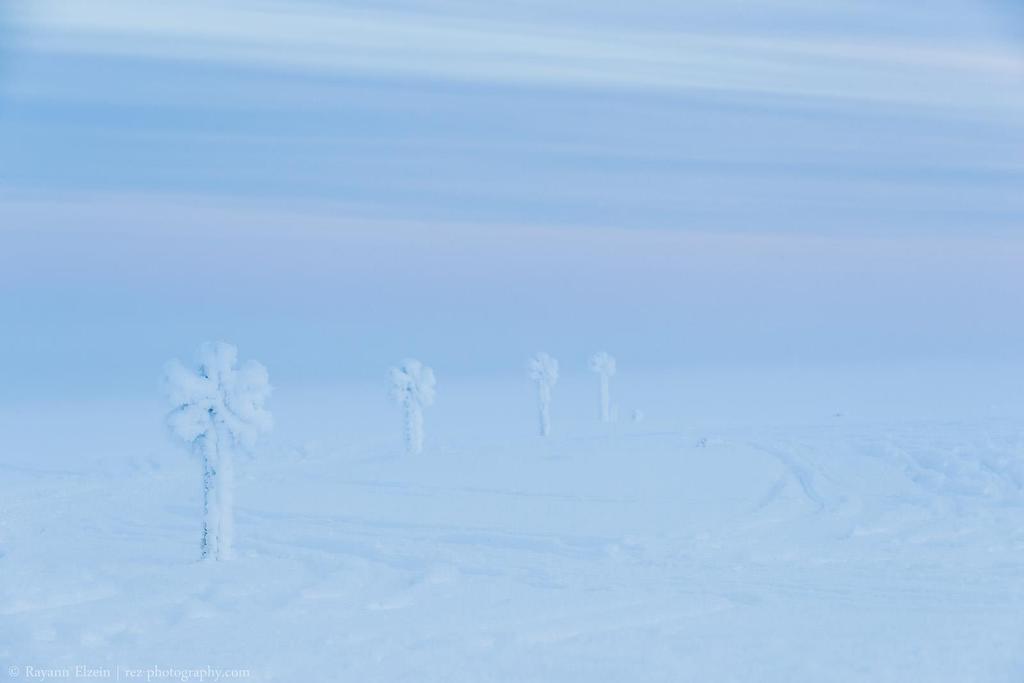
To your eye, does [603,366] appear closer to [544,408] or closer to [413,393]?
Result: [544,408]

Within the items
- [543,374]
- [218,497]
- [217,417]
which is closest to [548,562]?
[218,497]

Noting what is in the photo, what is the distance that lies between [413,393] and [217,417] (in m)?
32.0

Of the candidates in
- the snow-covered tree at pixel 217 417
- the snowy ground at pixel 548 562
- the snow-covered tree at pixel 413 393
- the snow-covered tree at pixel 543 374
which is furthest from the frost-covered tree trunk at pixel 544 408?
the snow-covered tree at pixel 217 417

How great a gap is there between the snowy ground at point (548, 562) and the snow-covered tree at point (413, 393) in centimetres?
252

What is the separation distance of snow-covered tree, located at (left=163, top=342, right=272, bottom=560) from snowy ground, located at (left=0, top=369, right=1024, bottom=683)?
4.67 feet

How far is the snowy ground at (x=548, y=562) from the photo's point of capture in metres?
21.0

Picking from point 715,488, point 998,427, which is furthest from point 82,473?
point 998,427

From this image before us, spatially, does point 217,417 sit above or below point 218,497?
above

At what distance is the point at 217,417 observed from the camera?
32.2m

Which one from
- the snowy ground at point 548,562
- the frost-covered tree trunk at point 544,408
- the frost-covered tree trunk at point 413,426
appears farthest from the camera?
the frost-covered tree trunk at point 544,408

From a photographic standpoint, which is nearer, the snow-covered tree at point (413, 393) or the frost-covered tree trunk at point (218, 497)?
the frost-covered tree trunk at point (218, 497)

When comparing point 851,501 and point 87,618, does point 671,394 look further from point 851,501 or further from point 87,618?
point 87,618

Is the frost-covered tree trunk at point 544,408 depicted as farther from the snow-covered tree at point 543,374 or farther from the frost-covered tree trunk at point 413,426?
the frost-covered tree trunk at point 413,426

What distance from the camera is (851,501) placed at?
133 feet
